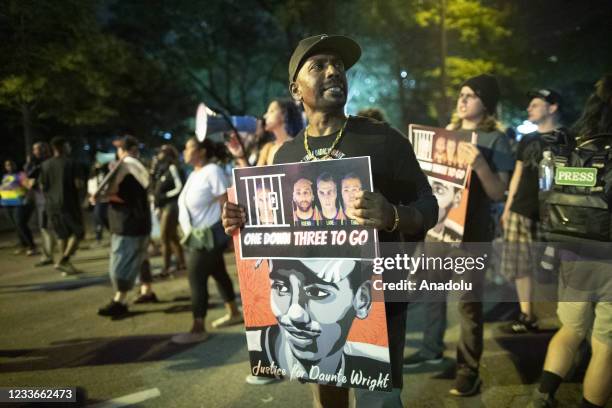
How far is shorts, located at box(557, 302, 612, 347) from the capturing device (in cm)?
250

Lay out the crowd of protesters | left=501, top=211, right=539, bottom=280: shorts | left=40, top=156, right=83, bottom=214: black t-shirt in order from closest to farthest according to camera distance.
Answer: the crowd of protesters
left=501, top=211, right=539, bottom=280: shorts
left=40, top=156, right=83, bottom=214: black t-shirt

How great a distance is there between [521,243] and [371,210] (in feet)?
12.0

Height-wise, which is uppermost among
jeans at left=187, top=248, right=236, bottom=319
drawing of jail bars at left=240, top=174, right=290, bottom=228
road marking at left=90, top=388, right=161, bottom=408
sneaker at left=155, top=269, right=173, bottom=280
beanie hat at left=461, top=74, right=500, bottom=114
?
beanie hat at left=461, top=74, right=500, bottom=114

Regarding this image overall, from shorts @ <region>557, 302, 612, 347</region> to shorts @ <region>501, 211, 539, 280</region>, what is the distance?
6.35 feet

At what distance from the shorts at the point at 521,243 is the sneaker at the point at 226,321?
2987 mm

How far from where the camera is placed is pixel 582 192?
2.54 meters

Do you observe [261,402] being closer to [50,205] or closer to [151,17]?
[50,205]

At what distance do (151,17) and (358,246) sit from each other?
27574mm

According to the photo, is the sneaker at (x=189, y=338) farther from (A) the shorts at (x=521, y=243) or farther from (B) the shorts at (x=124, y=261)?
(A) the shorts at (x=521, y=243)

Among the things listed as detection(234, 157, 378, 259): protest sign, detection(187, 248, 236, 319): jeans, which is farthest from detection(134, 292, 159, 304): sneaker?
detection(234, 157, 378, 259): protest sign

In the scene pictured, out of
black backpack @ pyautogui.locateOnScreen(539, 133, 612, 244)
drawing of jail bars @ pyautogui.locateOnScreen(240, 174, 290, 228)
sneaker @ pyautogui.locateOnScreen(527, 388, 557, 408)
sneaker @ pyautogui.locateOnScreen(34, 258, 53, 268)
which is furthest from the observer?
sneaker @ pyautogui.locateOnScreen(34, 258, 53, 268)

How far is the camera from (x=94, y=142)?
1080 inches

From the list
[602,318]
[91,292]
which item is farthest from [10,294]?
[602,318]

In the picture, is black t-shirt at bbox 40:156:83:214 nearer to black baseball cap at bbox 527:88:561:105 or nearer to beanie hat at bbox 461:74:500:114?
beanie hat at bbox 461:74:500:114
